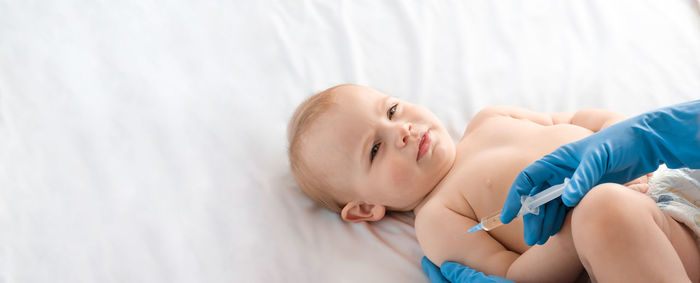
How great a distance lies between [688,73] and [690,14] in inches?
11.6

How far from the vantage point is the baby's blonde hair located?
153 cm

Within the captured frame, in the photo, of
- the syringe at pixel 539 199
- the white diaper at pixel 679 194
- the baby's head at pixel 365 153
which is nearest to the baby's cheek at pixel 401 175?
the baby's head at pixel 365 153

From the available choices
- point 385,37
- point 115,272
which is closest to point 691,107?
point 385,37

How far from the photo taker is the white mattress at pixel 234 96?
4.62 feet

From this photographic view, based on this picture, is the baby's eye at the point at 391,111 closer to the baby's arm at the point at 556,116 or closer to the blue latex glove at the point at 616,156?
the baby's arm at the point at 556,116

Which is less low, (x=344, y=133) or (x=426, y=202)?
(x=344, y=133)

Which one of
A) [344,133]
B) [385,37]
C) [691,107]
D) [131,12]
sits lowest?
[691,107]

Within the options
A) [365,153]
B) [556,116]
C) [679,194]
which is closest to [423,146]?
[365,153]

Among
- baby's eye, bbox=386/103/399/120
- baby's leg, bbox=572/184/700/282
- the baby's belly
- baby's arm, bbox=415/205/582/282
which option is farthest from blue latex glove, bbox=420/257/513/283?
baby's eye, bbox=386/103/399/120

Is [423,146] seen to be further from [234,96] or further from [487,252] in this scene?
[234,96]

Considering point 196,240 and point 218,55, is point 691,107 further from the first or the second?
point 218,55

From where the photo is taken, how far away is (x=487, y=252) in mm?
1324

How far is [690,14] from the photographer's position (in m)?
2.00

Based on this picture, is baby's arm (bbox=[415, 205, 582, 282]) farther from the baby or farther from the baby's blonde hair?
the baby's blonde hair
